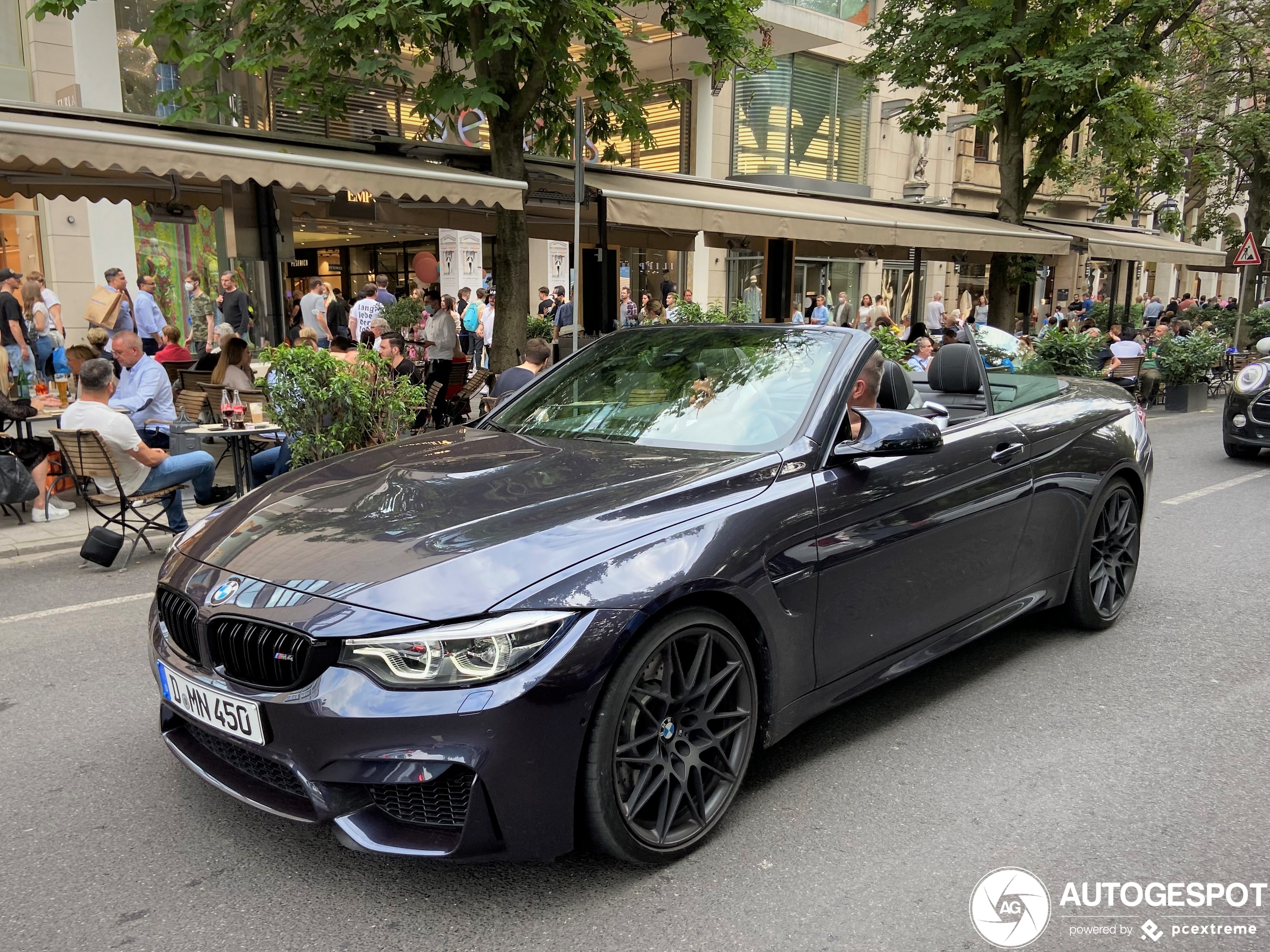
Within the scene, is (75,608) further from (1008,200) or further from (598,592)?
(1008,200)

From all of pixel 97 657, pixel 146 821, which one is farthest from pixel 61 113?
pixel 146 821

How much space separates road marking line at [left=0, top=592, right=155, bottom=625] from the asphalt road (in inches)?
26.3

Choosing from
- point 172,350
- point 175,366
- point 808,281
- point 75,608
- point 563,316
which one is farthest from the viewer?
point 808,281

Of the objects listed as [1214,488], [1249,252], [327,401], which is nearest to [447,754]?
[327,401]

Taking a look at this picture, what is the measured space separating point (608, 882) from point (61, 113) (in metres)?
8.77

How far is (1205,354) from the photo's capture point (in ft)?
52.7

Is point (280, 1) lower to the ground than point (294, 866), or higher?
higher

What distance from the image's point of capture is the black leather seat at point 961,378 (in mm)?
4336

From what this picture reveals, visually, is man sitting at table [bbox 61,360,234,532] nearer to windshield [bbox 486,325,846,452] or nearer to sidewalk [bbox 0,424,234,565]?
sidewalk [bbox 0,424,234,565]

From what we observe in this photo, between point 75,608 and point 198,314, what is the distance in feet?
36.4

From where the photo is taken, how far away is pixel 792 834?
3.05m

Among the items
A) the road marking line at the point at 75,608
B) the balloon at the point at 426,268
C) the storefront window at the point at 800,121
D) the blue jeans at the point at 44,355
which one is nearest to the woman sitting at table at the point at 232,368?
the road marking line at the point at 75,608

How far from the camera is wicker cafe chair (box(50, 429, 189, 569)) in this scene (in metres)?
6.31

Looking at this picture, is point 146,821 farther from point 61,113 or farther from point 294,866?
point 61,113
